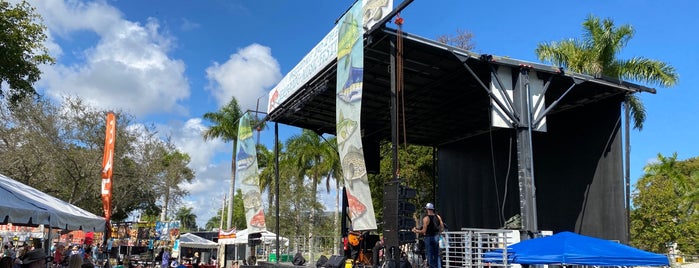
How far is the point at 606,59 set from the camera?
19.9m

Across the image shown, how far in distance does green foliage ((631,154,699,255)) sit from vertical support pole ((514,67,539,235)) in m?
18.3

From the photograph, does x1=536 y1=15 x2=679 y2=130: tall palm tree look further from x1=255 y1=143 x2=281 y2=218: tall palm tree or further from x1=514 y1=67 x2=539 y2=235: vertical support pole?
x1=255 y1=143 x2=281 y2=218: tall palm tree

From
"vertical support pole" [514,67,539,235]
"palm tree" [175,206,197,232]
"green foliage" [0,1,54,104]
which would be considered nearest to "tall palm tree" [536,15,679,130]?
"vertical support pole" [514,67,539,235]

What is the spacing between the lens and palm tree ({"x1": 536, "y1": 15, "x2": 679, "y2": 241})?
19.0 meters

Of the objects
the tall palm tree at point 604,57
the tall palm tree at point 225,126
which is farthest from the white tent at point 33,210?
the tall palm tree at point 225,126

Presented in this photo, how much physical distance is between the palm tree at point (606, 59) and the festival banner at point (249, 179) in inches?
460

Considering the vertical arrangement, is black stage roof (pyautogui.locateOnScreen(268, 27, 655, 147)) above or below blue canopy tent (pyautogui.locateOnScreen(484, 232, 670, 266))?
above

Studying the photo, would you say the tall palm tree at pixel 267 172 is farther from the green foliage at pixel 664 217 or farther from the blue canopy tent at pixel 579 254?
the blue canopy tent at pixel 579 254

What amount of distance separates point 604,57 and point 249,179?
546 inches

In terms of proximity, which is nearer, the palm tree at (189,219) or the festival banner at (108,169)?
the festival banner at (108,169)

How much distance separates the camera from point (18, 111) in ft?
75.2

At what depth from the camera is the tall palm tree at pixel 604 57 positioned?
1916 centimetres

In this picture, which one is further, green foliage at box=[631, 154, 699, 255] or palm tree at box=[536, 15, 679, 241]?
green foliage at box=[631, 154, 699, 255]

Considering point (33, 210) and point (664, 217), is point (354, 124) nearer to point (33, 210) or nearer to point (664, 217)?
point (33, 210)
